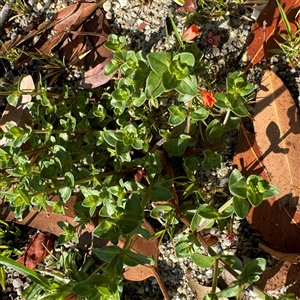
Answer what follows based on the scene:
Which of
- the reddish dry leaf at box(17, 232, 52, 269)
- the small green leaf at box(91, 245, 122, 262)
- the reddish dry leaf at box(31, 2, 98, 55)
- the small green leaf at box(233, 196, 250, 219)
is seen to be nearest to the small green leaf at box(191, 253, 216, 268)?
the small green leaf at box(233, 196, 250, 219)

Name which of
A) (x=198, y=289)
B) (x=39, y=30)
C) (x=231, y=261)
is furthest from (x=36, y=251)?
(x=39, y=30)

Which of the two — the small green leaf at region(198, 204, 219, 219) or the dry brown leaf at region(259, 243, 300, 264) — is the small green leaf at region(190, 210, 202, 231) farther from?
the dry brown leaf at region(259, 243, 300, 264)

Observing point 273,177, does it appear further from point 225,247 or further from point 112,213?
point 112,213

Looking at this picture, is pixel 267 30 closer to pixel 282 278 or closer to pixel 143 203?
pixel 143 203

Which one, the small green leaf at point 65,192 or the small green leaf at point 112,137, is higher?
the small green leaf at point 112,137

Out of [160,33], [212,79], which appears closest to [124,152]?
[212,79]

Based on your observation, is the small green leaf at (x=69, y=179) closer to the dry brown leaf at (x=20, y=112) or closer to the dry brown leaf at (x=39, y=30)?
the dry brown leaf at (x=20, y=112)

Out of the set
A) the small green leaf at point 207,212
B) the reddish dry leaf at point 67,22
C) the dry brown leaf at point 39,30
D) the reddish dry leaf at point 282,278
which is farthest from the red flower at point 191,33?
the reddish dry leaf at point 282,278
